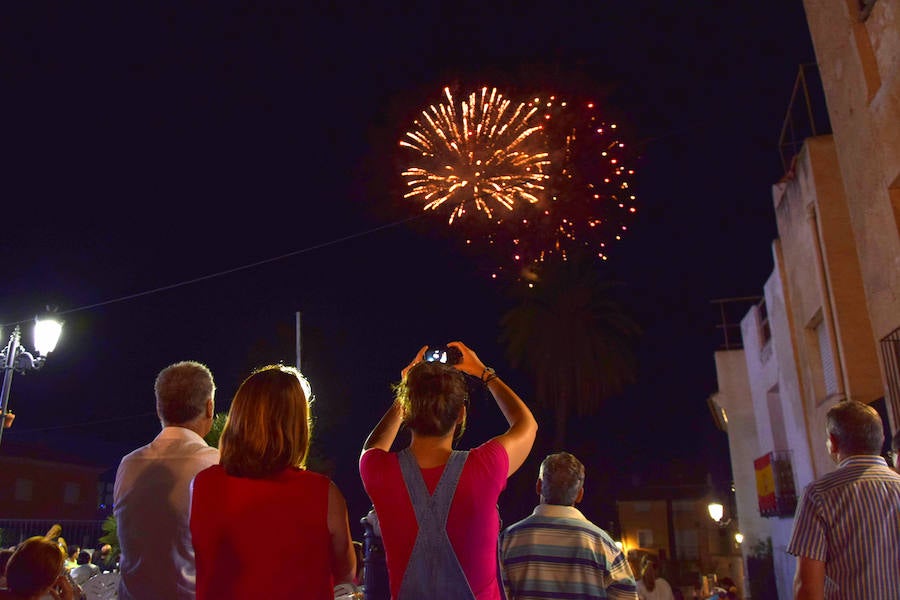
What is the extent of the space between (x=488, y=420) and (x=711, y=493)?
52.0 feet

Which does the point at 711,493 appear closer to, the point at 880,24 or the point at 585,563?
the point at 880,24

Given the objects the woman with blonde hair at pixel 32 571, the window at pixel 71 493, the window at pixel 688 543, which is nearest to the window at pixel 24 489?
the window at pixel 71 493

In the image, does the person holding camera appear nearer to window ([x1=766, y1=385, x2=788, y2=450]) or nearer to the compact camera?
the compact camera

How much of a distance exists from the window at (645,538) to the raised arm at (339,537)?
50083 millimetres

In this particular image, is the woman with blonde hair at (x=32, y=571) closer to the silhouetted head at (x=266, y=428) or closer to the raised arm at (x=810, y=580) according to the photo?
the silhouetted head at (x=266, y=428)

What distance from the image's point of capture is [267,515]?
106 inches

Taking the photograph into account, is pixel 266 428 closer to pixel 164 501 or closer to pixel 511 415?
pixel 164 501

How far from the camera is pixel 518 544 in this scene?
14.1ft

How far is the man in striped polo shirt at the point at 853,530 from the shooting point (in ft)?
11.8

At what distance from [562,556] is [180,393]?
2134 millimetres

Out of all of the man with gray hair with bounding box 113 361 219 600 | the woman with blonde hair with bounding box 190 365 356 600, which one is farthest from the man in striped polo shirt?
the man with gray hair with bounding box 113 361 219 600

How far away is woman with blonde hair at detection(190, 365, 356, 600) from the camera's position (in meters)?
2.67

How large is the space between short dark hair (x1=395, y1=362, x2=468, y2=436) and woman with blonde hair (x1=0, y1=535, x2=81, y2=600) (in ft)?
7.89

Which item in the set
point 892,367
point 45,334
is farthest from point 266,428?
point 45,334
